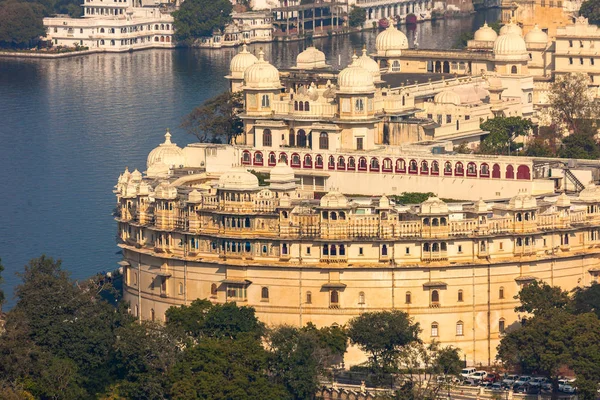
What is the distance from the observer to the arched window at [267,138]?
13275cm

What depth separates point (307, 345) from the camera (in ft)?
345

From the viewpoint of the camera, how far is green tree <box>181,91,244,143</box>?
460 ft

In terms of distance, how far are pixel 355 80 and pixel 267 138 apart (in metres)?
6.79

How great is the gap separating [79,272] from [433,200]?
2663 centimetres

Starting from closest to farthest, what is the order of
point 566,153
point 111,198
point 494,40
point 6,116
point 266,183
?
1. point 266,183
2. point 566,153
3. point 111,198
4. point 494,40
5. point 6,116

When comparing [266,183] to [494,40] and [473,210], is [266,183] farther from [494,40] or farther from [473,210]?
[494,40]

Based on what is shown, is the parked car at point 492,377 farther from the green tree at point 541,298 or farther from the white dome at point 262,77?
the white dome at point 262,77

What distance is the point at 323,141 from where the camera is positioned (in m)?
130

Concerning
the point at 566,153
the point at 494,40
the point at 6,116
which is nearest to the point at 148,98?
the point at 6,116

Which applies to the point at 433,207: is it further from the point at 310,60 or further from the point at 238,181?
the point at 310,60

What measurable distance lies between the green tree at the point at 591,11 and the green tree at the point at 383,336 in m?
81.6

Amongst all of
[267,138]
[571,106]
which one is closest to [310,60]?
[571,106]

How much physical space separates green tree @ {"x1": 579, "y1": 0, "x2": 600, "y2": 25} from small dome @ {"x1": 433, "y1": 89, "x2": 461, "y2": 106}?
46.4 m

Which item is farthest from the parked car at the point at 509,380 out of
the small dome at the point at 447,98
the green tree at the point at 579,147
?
the small dome at the point at 447,98
